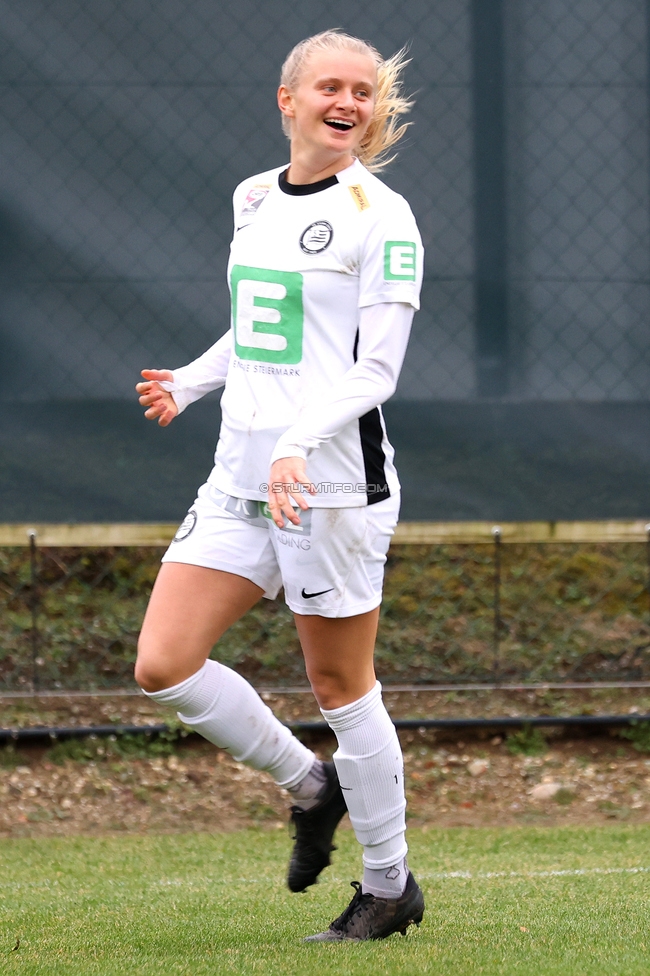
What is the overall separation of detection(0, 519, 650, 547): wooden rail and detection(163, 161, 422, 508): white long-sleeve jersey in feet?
6.27

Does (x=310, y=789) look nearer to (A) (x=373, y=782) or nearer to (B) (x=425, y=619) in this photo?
(A) (x=373, y=782)

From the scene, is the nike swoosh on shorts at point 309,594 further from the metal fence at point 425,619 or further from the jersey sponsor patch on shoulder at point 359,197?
the metal fence at point 425,619

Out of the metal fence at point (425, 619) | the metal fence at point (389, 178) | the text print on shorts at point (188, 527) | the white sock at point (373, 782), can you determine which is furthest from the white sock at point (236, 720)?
the metal fence at point (425, 619)

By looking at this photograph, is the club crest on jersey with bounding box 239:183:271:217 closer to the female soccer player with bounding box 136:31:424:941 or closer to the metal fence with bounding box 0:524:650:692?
the female soccer player with bounding box 136:31:424:941

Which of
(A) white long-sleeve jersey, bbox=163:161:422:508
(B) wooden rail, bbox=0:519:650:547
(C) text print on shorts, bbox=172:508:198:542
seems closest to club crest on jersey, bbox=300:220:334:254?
(A) white long-sleeve jersey, bbox=163:161:422:508

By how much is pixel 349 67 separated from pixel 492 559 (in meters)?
3.68

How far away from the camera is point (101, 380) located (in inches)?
174

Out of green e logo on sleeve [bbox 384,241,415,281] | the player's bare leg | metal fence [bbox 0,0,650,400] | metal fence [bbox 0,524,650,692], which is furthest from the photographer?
metal fence [bbox 0,524,650,692]

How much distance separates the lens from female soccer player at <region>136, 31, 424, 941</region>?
242 centimetres

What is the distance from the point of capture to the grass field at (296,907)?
2398 millimetres

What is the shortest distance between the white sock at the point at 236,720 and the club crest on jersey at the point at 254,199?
36.4 inches

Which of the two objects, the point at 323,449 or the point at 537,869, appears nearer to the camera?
the point at 323,449

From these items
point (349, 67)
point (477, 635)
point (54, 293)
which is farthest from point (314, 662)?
point (477, 635)

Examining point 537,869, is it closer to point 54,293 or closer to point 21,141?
point 54,293
